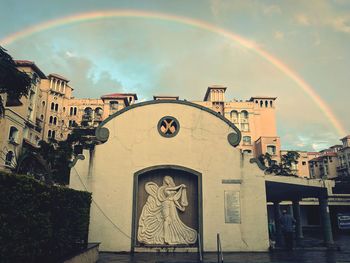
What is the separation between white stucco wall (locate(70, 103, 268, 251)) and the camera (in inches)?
579

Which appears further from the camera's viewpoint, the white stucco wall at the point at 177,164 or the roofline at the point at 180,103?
the roofline at the point at 180,103

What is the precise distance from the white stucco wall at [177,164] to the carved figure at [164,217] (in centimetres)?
77

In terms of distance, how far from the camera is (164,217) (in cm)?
1495

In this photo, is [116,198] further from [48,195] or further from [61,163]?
[61,163]

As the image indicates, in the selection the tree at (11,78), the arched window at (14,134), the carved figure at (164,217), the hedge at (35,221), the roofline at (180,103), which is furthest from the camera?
the arched window at (14,134)

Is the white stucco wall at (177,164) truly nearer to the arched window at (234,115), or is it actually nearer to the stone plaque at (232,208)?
the stone plaque at (232,208)

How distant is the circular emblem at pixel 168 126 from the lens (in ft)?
52.9

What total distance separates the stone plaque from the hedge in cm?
750

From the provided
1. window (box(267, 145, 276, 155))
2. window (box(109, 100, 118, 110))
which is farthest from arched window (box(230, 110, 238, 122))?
window (box(109, 100, 118, 110))

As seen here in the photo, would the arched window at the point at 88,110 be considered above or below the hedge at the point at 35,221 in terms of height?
above

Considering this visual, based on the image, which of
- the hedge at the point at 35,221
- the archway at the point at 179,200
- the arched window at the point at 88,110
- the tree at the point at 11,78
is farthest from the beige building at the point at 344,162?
the tree at the point at 11,78

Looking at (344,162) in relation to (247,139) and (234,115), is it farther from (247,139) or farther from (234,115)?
(234,115)

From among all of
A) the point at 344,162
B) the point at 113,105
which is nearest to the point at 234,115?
the point at 113,105

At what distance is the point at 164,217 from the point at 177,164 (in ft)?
9.04
